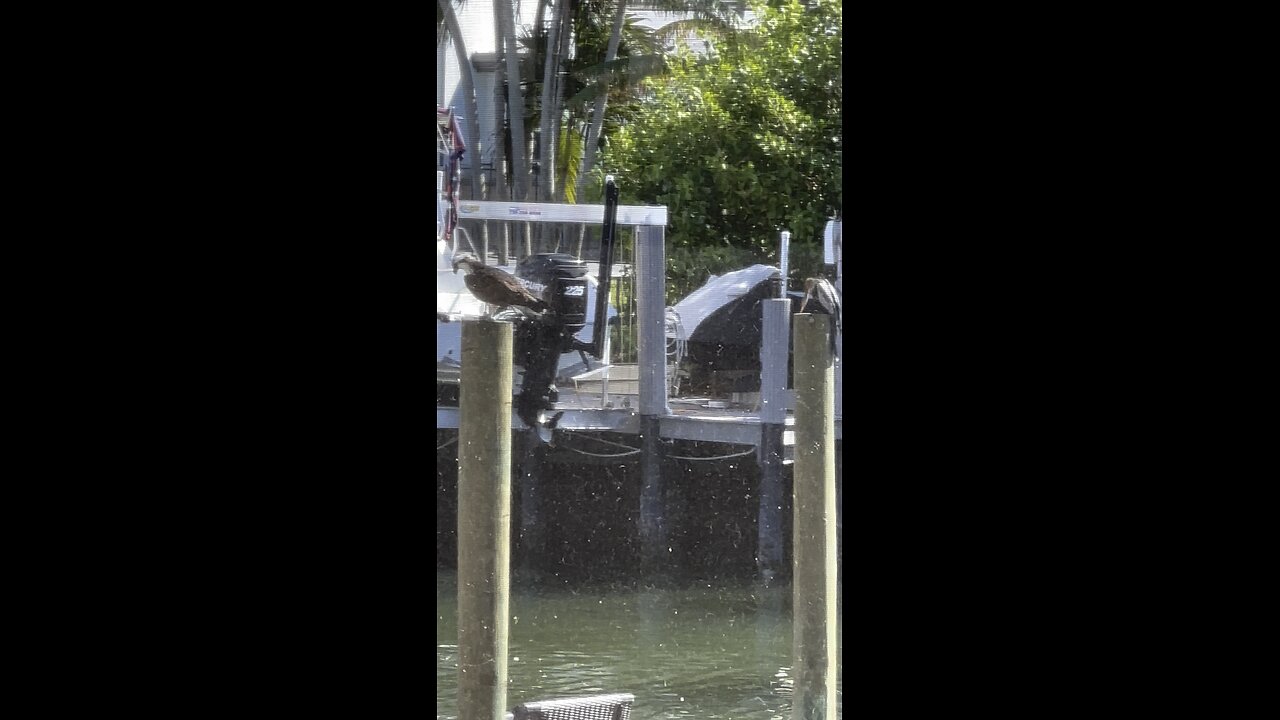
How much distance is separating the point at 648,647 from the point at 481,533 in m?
0.32

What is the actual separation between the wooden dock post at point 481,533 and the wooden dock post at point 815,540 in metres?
0.46

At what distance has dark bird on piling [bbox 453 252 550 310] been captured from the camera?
248cm

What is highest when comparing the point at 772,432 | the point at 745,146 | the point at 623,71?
the point at 623,71

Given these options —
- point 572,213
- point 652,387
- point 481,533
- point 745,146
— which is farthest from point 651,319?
point 481,533

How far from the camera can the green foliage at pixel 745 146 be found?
2.49 m

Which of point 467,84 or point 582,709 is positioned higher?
point 467,84

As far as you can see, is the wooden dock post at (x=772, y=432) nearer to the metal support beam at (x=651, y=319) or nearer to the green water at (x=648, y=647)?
the green water at (x=648, y=647)

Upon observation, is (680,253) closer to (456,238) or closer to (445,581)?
(456,238)

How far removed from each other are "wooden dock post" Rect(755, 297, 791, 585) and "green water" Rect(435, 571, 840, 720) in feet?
0.19

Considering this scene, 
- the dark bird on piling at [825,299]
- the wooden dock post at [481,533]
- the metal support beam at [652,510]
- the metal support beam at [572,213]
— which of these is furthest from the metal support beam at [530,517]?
the dark bird on piling at [825,299]

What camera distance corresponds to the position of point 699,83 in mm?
2525

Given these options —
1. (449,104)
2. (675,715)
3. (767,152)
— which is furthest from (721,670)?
(449,104)

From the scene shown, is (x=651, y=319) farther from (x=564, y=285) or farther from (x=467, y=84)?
(x=467, y=84)

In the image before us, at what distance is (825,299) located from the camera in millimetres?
2494
